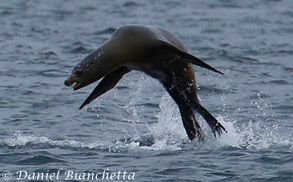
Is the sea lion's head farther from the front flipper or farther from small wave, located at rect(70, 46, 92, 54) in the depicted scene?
Answer: small wave, located at rect(70, 46, 92, 54)

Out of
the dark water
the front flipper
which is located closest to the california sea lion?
the front flipper

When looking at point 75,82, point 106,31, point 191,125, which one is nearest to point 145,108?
point 191,125

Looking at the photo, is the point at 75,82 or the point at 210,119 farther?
the point at 210,119

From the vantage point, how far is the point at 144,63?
8945 millimetres

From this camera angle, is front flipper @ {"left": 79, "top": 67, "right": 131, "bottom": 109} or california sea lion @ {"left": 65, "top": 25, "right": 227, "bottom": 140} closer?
california sea lion @ {"left": 65, "top": 25, "right": 227, "bottom": 140}

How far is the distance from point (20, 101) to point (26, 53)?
443cm

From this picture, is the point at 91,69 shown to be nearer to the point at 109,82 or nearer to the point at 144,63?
the point at 109,82

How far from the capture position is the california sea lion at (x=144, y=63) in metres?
8.29

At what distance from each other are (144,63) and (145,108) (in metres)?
3.37

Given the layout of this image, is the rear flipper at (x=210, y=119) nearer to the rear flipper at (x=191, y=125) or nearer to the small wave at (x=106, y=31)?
the rear flipper at (x=191, y=125)

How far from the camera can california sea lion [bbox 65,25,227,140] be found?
829 centimetres

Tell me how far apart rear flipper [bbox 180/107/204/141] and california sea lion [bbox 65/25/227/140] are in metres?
0.13

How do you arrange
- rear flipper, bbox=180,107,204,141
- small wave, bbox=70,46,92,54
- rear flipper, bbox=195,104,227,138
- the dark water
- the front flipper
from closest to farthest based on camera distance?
the dark water
the front flipper
rear flipper, bbox=195,104,227,138
rear flipper, bbox=180,107,204,141
small wave, bbox=70,46,92,54

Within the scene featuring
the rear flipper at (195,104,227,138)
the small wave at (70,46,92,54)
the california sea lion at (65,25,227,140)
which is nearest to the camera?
the california sea lion at (65,25,227,140)
